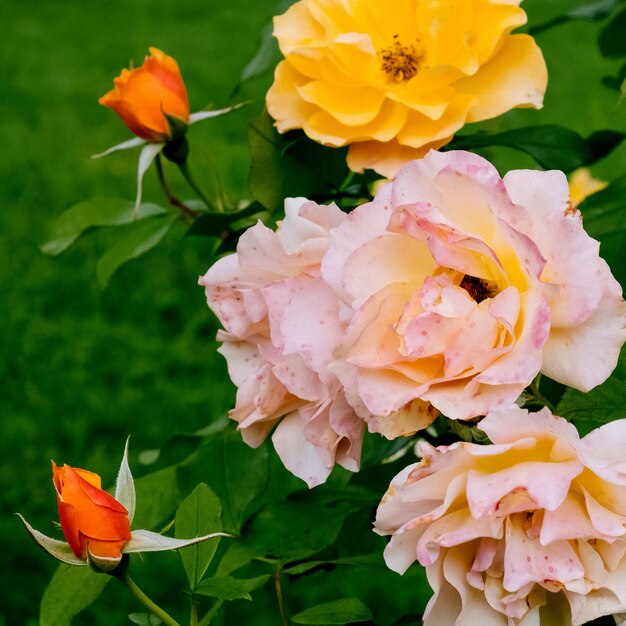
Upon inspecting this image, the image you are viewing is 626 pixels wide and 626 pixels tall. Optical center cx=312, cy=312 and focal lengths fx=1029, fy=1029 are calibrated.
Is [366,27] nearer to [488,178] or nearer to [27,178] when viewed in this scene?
[488,178]

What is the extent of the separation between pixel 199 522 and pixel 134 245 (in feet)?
1.55

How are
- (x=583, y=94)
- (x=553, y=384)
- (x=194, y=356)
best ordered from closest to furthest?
(x=553, y=384) < (x=194, y=356) < (x=583, y=94)

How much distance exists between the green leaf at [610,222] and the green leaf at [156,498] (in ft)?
1.46

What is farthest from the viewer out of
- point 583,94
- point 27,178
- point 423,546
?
point 583,94

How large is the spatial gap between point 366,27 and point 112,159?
10.4 ft

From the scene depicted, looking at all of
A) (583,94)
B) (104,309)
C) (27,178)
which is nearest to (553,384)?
(104,309)

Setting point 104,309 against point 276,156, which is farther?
point 104,309

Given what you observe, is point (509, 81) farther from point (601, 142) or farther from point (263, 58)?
point (263, 58)

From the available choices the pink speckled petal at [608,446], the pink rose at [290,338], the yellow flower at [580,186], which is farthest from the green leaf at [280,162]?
the yellow flower at [580,186]

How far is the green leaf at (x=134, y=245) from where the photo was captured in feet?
3.46

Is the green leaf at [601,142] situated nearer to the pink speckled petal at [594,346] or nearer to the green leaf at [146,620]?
the pink speckled petal at [594,346]

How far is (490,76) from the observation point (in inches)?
33.0

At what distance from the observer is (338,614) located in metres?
0.70

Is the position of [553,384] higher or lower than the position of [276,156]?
lower
